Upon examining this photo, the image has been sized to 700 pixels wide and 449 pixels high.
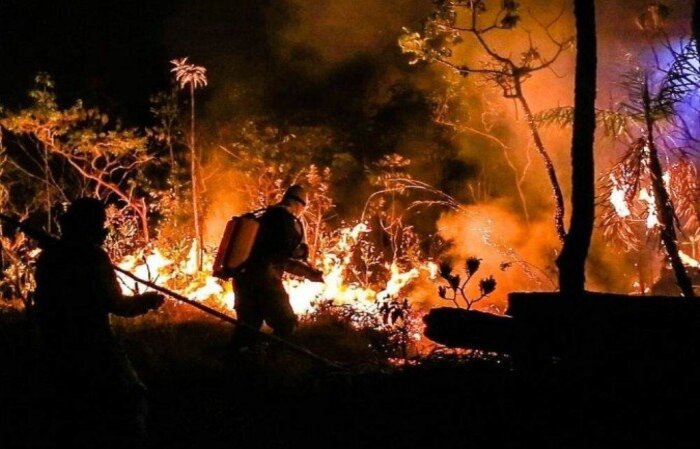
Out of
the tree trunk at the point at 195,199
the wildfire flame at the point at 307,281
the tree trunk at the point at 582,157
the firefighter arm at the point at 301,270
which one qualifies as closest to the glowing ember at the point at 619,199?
the wildfire flame at the point at 307,281

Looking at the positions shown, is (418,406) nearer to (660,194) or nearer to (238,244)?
(238,244)

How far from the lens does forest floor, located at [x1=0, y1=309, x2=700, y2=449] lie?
4211mm

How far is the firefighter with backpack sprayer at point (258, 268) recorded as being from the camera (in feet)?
22.1

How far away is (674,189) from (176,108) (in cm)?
815

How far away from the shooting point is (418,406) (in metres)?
4.66

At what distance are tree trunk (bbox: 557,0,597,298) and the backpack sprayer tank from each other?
281 centimetres

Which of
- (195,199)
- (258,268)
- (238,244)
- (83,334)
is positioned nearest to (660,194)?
(258,268)

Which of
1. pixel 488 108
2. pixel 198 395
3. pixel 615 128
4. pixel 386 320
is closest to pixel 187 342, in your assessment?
pixel 198 395

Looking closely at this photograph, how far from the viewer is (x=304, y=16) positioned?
46.5 ft

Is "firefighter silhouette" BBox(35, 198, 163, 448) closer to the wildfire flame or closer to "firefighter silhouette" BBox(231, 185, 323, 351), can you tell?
"firefighter silhouette" BBox(231, 185, 323, 351)

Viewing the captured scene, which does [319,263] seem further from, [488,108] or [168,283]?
[488,108]

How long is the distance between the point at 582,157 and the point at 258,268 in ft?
9.98

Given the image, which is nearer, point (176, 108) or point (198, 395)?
point (198, 395)

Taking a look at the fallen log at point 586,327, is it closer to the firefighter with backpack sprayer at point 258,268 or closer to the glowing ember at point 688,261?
the firefighter with backpack sprayer at point 258,268
